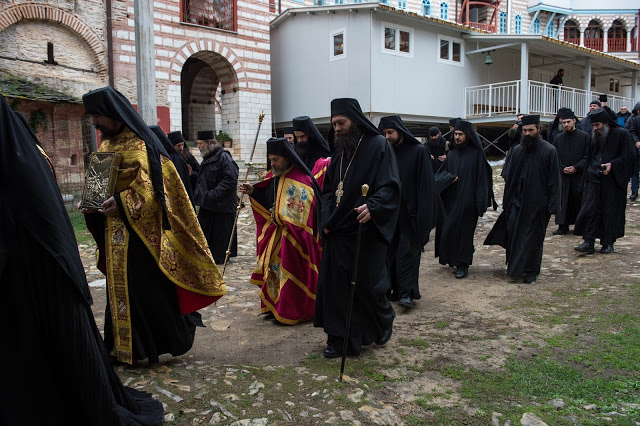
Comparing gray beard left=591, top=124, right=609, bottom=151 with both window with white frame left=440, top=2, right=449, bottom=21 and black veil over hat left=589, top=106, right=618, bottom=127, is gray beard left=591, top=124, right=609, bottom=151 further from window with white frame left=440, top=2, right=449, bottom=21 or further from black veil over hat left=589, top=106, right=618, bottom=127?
window with white frame left=440, top=2, right=449, bottom=21

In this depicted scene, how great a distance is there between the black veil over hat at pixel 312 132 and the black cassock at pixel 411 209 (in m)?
0.80

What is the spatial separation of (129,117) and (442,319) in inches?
129

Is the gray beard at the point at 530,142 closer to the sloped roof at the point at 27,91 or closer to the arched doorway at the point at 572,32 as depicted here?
the sloped roof at the point at 27,91

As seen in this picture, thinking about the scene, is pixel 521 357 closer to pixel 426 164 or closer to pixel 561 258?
pixel 426 164

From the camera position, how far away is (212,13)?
700 inches

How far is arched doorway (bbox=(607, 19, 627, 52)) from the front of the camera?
41562 mm

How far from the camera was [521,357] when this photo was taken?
4.02m

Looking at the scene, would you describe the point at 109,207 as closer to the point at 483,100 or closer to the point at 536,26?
the point at 483,100

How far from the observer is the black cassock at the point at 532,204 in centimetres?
634

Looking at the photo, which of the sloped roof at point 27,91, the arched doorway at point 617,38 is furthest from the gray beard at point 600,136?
the arched doorway at point 617,38

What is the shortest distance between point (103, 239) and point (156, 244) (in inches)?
17.0

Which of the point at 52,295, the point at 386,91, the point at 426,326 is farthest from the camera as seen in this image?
the point at 386,91

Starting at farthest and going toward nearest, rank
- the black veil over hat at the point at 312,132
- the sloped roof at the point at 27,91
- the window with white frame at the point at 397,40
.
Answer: the window with white frame at the point at 397,40 → the sloped roof at the point at 27,91 → the black veil over hat at the point at 312,132

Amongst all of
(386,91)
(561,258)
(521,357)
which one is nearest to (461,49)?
(386,91)
